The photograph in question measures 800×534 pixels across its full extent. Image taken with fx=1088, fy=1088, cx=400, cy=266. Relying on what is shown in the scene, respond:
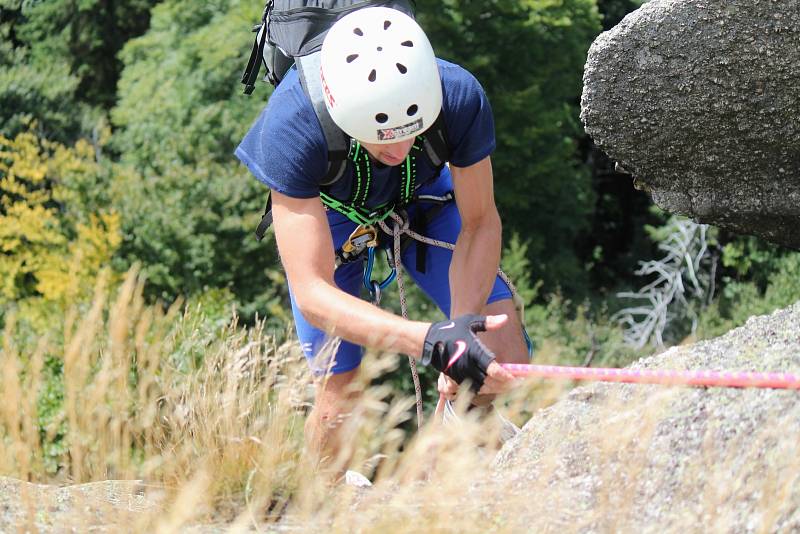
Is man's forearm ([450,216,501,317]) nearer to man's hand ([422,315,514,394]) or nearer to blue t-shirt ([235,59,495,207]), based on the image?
blue t-shirt ([235,59,495,207])

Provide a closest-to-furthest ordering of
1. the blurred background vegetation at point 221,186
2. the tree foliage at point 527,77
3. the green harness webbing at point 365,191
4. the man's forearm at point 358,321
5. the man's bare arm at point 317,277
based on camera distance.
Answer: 1. the man's forearm at point 358,321
2. the man's bare arm at point 317,277
3. the green harness webbing at point 365,191
4. the blurred background vegetation at point 221,186
5. the tree foliage at point 527,77

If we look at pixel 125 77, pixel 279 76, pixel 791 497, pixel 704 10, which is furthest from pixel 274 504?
pixel 125 77

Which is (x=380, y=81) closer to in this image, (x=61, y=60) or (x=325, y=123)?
(x=325, y=123)

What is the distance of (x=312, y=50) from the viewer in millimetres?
3904

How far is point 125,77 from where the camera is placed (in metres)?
13.7

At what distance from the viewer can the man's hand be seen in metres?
3.07

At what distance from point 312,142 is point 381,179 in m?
0.44

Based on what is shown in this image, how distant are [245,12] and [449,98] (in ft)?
26.2

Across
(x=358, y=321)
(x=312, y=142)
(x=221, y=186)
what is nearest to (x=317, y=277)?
(x=358, y=321)

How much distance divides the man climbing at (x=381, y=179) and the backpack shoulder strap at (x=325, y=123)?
20mm

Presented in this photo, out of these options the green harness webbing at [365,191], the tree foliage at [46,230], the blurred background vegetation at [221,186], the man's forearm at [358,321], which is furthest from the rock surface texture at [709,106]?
the tree foliage at [46,230]

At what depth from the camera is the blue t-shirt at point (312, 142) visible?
3.54 m

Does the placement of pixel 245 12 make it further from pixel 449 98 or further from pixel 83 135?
pixel 449 98

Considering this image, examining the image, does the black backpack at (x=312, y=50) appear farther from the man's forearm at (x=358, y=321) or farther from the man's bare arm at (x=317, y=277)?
the man's forearm at (x=358, y=321)
